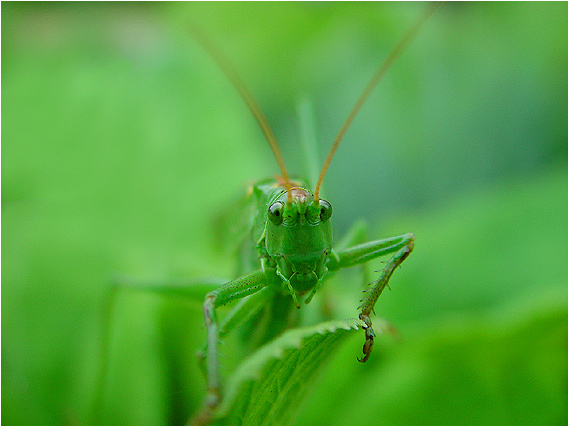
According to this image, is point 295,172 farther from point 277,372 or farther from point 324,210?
point 277,372

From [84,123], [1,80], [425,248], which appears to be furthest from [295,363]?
[1,80]

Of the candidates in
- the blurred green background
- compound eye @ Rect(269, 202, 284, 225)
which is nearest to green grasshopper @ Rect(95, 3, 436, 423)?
compound eye @ Rect(269, 202, 284, 225)

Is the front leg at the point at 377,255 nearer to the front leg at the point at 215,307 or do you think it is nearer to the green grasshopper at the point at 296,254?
the green grasshopper at the point at 296,254

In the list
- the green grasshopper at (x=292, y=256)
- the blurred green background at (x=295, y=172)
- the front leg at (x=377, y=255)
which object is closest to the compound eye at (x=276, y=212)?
the green grasshopper at (x=292, y=256)

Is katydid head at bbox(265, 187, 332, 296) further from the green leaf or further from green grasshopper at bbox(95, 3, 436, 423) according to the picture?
the green leaf

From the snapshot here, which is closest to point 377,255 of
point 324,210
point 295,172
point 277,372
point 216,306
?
point 324,210

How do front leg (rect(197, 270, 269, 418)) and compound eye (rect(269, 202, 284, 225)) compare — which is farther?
compound eye (rect(269, 202, 284, 225))

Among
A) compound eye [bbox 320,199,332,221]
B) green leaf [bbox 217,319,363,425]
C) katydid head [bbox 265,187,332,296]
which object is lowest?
green leaf [bbox 217,319,363,425]
